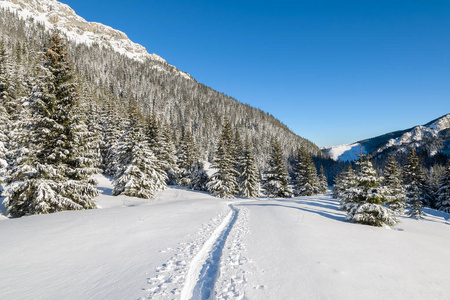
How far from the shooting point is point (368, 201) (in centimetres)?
1238

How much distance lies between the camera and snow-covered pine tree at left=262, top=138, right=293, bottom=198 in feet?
110

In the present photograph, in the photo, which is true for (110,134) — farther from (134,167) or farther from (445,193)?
(445,193)

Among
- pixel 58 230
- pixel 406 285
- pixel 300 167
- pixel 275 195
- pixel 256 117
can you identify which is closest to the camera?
pixel 406 285

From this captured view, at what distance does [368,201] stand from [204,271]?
11.8 meters

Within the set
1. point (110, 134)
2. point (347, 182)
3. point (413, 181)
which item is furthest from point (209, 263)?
point (110, 134)

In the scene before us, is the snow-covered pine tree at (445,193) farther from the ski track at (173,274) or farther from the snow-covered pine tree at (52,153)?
the snow-covered pine tree at (52,153)

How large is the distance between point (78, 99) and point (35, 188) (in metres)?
6.25

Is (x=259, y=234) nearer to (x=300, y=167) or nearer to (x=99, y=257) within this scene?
(x=99, y=257)

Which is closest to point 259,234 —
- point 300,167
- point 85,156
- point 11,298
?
point 11,298

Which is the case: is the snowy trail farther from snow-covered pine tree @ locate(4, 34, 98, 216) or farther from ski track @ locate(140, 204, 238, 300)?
snow-covered pine tree @ locate(4, 34, 98, 216)

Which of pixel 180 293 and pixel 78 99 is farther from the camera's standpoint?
pixel 78 99

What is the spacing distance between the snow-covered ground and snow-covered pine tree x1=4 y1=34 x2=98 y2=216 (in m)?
3.65

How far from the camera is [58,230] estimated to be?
779cm

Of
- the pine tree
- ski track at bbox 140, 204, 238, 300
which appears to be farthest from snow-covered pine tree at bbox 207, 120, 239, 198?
ski track at bbox 140, 204, 238, 300
